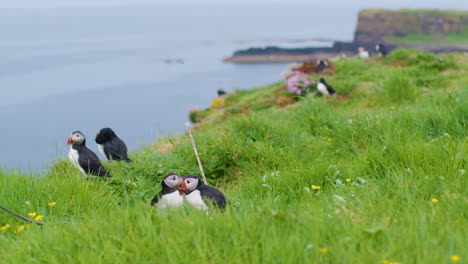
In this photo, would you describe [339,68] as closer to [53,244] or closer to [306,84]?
[306,84]

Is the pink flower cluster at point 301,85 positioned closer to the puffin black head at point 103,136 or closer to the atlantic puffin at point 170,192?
the puffin black head at point 103,136

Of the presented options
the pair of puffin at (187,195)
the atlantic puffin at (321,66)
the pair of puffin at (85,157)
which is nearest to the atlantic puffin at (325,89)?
the atlantic puffin at (321,66)

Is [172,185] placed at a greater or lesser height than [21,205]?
greater

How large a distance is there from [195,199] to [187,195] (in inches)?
4.9

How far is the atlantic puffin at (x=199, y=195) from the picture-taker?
3.58 m

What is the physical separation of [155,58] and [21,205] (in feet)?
175

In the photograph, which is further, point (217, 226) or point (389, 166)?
point (389, 166)

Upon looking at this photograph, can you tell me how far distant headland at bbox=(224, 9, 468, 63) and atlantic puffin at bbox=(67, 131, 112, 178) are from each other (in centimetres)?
6218

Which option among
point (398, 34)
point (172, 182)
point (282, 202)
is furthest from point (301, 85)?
point (398, 34)

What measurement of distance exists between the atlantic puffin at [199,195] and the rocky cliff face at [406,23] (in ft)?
307

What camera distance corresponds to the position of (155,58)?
55.7m

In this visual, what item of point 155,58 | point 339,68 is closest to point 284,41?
point 155,58

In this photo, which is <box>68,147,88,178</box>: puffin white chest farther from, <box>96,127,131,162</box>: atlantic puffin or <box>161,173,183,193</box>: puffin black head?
<box>161,173,183,193</box>: puffin black head

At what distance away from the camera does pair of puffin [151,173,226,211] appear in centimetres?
360
